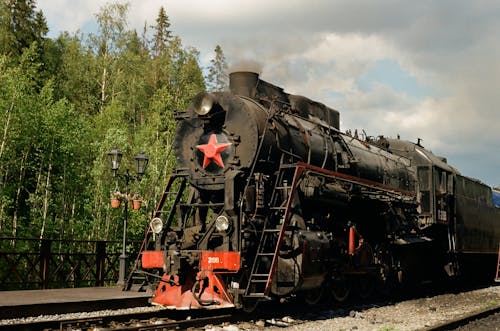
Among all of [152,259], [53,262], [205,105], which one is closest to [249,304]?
[152,259]

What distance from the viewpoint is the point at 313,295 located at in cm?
1047

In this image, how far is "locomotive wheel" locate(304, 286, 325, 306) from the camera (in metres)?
10.2

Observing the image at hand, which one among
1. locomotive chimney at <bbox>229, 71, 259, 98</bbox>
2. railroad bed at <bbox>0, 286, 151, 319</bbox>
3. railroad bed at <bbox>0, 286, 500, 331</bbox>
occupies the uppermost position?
locomotive chimney at <bbox>229, 71, 259, 98</bbox>

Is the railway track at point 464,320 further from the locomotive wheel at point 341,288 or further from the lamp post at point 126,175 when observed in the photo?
the lamp post at point 126,175

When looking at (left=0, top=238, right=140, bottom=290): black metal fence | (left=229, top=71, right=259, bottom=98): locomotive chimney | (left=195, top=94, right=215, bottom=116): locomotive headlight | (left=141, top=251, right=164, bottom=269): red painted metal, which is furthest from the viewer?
(left=0, top=238, right=140, bottom=290): black metal fence

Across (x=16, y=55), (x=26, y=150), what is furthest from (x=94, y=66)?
(x=26, y=150)

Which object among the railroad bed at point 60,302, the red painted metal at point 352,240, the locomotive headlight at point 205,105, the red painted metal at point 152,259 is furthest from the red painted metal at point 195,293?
the red painted metal at point 352,240

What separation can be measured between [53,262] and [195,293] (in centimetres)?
704

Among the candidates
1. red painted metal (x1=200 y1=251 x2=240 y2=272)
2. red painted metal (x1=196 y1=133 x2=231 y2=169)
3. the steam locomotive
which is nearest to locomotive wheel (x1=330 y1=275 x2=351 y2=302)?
the steam locomotive

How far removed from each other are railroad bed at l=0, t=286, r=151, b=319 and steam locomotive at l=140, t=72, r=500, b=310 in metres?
1.12

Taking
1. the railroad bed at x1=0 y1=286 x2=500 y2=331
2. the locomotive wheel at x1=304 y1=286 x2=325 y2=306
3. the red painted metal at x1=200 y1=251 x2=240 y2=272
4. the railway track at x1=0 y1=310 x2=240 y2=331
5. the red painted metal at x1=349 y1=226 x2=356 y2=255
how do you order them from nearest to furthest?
the railway track at x1=0 y1=310 x2=240 y2=331 → the red painted metal at x1=200 y1=251 x2=240 y2=272 → the railroad bed at x1=0 y1=286 x2=500 y2=331 → the locomotive wheel at x1=304 y1=286 x2=325 y2=306 → the red painted metal at x1=349 y1=226 x2=356 y2=255

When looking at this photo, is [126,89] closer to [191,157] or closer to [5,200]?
[5,200]

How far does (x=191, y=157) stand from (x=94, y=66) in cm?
2725

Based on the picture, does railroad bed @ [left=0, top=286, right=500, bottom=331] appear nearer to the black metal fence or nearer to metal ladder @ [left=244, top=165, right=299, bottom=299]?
metal ladder @ [left=244, top=165, right=299, bottom=299]
